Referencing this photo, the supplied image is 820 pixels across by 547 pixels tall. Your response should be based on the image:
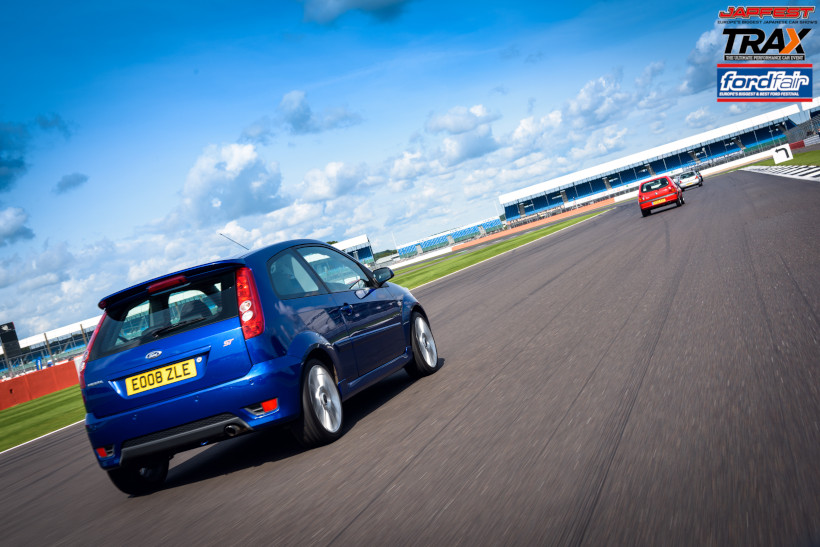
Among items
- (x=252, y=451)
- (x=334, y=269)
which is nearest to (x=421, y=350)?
(x=334, y=269)

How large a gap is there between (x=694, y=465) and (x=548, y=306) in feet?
23.2

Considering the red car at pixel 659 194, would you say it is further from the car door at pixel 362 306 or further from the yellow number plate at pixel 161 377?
the yellow number plate at pixel 161 377

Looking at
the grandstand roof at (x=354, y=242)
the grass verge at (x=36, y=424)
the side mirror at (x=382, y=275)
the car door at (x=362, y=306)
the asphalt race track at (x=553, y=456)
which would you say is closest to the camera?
the asphalt race track at (x=553, y=456)

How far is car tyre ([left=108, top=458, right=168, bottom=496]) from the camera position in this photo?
5057 millimetres

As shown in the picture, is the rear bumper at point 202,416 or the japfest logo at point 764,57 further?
the japfest logo at point 764,57

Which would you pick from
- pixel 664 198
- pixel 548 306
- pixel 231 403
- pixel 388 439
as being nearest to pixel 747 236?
pixel 548 306

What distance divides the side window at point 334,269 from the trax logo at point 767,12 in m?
34.4

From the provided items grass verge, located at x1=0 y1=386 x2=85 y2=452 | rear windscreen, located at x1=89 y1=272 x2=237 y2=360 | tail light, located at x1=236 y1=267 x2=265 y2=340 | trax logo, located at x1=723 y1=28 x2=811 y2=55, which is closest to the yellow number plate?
rear windscreen, located at x1=89 y1=272 x2=237 y2=360

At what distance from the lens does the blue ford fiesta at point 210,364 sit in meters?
4.71

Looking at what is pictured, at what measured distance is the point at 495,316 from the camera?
10.9 meters

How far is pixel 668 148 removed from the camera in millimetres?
96812

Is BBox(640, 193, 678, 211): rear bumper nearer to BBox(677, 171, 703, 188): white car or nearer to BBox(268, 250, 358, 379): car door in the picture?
BBox(677, 171, 703, 188): white car

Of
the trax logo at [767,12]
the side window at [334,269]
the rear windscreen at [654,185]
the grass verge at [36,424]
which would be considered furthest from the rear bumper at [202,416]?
the trax logo at [767,12]

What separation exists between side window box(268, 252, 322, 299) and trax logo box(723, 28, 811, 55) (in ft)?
111
